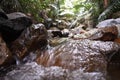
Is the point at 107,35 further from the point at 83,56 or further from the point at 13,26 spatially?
the point at 13,26

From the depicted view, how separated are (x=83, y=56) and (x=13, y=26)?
238cm

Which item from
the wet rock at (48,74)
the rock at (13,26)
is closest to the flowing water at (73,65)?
the wet rock at (48,74)

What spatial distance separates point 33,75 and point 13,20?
237cm

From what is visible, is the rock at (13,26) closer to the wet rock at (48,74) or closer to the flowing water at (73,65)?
the flowing water at (73,65)

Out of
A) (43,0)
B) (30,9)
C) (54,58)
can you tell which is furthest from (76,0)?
(54,58)

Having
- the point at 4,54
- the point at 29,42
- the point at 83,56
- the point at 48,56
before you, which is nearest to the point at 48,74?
the point at 83,56

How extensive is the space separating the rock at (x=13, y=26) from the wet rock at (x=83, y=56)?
49.2 inches

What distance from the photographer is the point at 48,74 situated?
13.3 feet

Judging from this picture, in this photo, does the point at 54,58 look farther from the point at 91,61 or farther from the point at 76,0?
the point at 76,0

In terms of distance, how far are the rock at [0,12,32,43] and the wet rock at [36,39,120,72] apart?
125 cm

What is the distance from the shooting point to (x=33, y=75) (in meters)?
4.04

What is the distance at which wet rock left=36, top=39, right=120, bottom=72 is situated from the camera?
4.21 meters

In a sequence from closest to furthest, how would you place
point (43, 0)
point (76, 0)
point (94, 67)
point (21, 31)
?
point (94, 67), point (21, 31), point (43, 0), point (76, 0)

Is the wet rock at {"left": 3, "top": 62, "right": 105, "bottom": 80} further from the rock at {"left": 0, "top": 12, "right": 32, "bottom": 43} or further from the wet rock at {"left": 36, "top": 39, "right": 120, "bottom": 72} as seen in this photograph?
the rock at {"left": 0, "top": 12, "right": 32, "bottom": 43}
